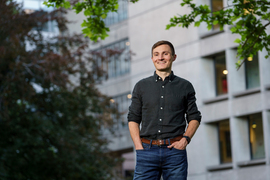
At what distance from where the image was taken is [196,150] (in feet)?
91.6

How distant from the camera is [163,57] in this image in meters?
6.50

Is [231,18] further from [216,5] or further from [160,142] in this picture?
[216,5]

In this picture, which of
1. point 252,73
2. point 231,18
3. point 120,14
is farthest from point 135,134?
point 120,14

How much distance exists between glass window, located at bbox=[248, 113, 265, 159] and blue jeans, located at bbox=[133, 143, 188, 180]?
19358 millimetres

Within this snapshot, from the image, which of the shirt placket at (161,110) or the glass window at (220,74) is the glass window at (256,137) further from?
the shirt placket at (161,110)

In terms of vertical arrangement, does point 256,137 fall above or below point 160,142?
above

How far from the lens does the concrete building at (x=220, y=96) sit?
2495 cm

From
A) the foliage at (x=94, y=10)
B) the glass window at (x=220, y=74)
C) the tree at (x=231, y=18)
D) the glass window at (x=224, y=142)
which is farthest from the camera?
the glass window at (x=220, y=74)

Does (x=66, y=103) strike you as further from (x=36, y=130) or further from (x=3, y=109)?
(x=3, y=109)

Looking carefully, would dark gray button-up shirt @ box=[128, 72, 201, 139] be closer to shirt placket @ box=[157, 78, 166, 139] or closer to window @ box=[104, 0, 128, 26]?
shirt placket @ box=[157, 78, 166, 139]

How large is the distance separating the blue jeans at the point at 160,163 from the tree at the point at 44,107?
13.2 metres

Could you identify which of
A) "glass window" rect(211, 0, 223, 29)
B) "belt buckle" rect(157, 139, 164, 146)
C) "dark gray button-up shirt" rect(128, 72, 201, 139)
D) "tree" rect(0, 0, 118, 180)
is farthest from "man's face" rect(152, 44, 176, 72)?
"glass window" rect(211, 0, 223, 29)

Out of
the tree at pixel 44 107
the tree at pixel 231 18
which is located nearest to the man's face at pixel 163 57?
the tree at pixel 231 18

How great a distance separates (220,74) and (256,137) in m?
4.02
